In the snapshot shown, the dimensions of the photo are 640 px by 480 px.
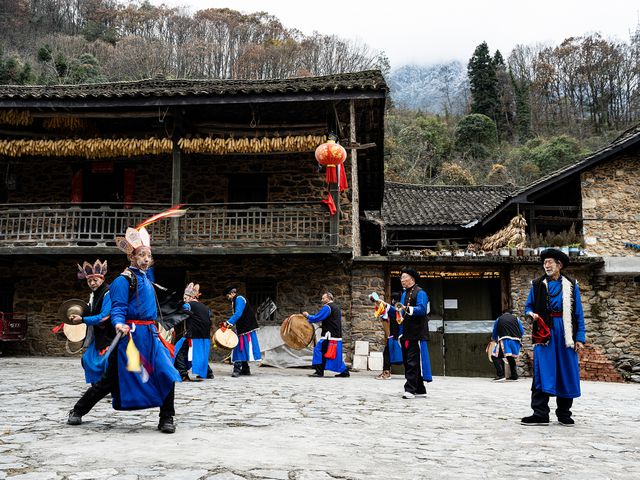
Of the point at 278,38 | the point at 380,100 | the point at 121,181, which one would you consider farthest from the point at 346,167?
the point at 278,38

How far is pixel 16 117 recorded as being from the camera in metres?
13.3

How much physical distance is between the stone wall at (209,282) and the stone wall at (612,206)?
6572 millimetres

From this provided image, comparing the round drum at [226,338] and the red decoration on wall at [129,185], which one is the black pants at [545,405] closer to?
the round drum at [226,338]

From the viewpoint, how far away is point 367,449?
408 cm

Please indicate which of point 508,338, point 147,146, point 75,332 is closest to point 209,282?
point 147,146

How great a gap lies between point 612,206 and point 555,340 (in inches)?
434

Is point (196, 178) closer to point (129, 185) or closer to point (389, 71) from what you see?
point (129, 185)

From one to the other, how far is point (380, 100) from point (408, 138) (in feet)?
81.8

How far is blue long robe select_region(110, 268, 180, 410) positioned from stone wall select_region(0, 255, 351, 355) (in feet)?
28.2

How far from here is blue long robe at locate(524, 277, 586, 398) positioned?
5445 millimetres

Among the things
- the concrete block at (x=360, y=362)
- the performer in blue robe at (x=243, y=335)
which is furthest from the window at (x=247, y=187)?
the performer in blue robe at (x=243, y=335)

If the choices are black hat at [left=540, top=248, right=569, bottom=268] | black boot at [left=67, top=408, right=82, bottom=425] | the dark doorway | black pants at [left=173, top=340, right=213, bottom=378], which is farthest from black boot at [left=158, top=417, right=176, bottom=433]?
the dark doorway

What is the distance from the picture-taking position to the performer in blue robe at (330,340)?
10898 mm

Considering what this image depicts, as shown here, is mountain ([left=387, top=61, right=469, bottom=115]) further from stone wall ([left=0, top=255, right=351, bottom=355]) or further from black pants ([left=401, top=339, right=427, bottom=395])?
black pants ([left=401, top=339, right=427, bottom=395])
